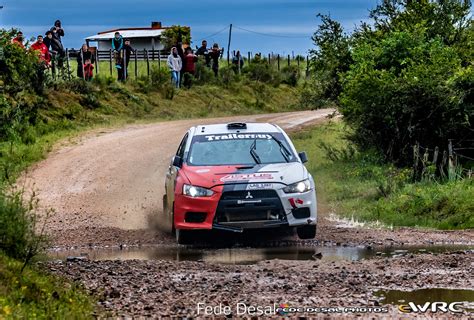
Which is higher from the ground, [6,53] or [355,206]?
[6,53]

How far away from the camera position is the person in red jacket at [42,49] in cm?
3488

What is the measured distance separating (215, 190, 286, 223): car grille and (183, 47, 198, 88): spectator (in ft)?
102

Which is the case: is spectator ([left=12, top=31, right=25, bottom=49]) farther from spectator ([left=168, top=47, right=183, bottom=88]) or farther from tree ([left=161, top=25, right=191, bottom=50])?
tree ([left=161, top=25, right=191, bottom=50])

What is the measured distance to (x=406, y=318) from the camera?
29.6 ft

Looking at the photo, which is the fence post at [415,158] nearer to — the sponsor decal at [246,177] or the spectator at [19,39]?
the sponsor decal at [246,177]

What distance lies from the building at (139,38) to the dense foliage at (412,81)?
5295 centimetres

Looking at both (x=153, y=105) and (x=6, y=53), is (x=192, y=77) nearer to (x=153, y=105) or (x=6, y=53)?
(x=153, y=105)

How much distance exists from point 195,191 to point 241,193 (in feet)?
2.20

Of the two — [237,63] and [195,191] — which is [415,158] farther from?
[237,63]

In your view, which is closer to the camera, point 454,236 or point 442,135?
point 454,236

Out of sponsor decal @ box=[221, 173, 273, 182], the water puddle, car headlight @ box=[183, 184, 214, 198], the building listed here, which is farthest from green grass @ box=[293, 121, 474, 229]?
the building

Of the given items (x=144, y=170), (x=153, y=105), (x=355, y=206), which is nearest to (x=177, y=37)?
(x=153, y=105)

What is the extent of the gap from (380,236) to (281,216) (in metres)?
1.98

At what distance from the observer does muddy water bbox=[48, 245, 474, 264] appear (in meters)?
13.5
